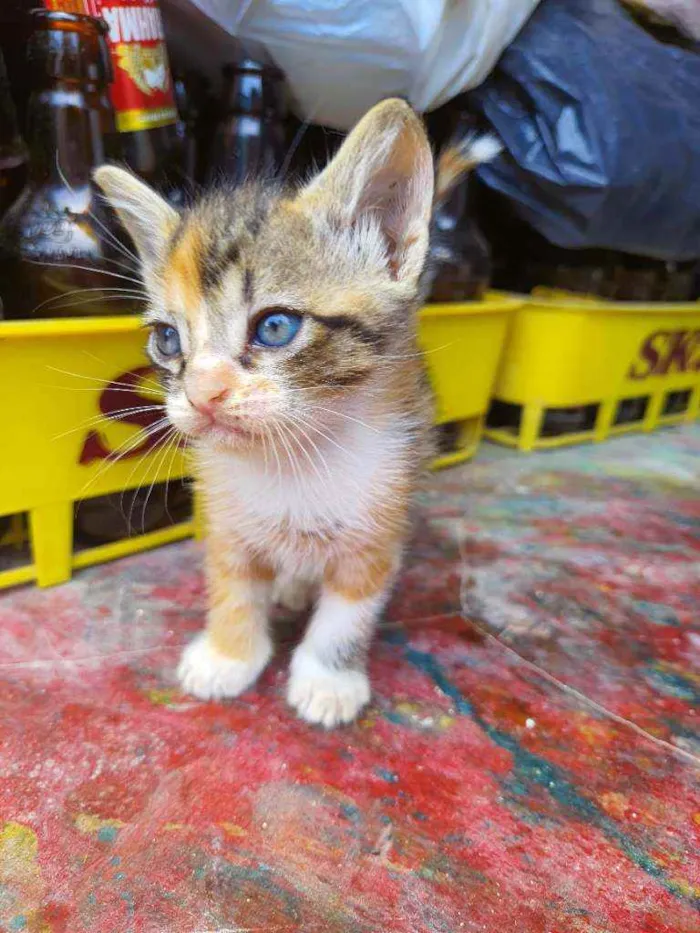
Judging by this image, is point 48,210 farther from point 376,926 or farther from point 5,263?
point 376,926

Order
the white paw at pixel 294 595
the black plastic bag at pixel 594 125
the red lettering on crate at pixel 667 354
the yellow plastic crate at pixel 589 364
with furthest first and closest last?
the red lettering on crate at pixel 667 354 → the yellow plastic crate at pixel 589 364 → the black plastic bag at pixel 594 125 → the white paw at pixel 294 595

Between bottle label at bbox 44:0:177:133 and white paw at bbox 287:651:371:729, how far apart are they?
66 cm

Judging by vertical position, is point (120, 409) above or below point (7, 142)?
below

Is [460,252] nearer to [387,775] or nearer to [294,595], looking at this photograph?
[294,595]

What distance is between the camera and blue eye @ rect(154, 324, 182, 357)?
615mm

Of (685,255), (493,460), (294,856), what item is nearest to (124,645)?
(294,856)

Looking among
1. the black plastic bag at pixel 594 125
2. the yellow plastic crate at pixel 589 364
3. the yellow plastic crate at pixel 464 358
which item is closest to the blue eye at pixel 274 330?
the yellow plastic crate at pixel 464 358

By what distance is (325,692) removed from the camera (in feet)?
2.22

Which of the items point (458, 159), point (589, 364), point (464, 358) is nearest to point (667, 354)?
point (589, 364)

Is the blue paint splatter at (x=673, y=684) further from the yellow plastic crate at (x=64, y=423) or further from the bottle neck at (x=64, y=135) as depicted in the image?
the bottle neck at (x=64, y=135)

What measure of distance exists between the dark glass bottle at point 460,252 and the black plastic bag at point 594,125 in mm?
62

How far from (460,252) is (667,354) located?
0.61m

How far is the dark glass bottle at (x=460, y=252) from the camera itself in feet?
3.80

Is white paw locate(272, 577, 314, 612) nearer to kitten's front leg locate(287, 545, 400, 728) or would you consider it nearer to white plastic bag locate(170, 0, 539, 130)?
kitten's front leg locate(287, 545, 400, 728)
